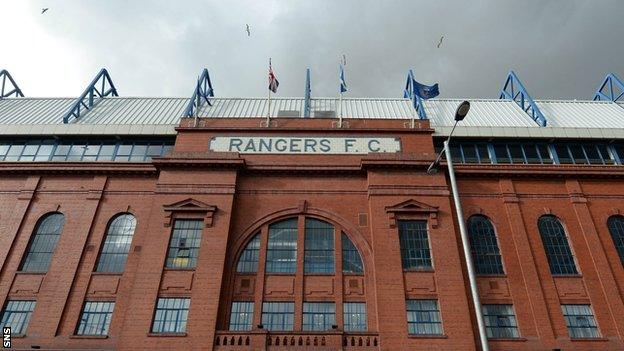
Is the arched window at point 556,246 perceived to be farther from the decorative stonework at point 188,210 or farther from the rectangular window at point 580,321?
the decorative stonework at point 188,210

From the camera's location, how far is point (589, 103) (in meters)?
33.8

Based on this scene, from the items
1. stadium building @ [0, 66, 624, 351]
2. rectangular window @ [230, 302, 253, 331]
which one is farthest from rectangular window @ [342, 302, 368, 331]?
rectangular window @ [230, 302, 253, 331]

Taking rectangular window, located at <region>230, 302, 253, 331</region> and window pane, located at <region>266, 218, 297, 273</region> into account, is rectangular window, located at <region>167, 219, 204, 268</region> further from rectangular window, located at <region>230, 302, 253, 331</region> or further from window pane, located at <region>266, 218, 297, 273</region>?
window pane, located at <region>266, 218, 297, 273</region>

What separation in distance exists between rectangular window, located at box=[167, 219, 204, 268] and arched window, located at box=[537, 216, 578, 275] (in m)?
17.9

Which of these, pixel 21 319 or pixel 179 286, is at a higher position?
pixel 179 286

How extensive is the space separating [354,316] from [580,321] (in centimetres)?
1064

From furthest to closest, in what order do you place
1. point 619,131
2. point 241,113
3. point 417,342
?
1. point 241,113
2. point 619,131
3. point 417,342

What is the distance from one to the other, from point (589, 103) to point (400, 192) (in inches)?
840

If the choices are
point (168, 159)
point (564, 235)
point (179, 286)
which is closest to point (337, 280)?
point (179, 286)

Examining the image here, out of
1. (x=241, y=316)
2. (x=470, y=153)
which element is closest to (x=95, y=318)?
(x=241, y=316)

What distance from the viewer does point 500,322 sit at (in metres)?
19.9

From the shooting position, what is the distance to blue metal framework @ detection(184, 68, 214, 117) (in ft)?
95.2

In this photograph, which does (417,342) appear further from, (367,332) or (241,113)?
(241,113)

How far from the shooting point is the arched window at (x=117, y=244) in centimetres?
2180
